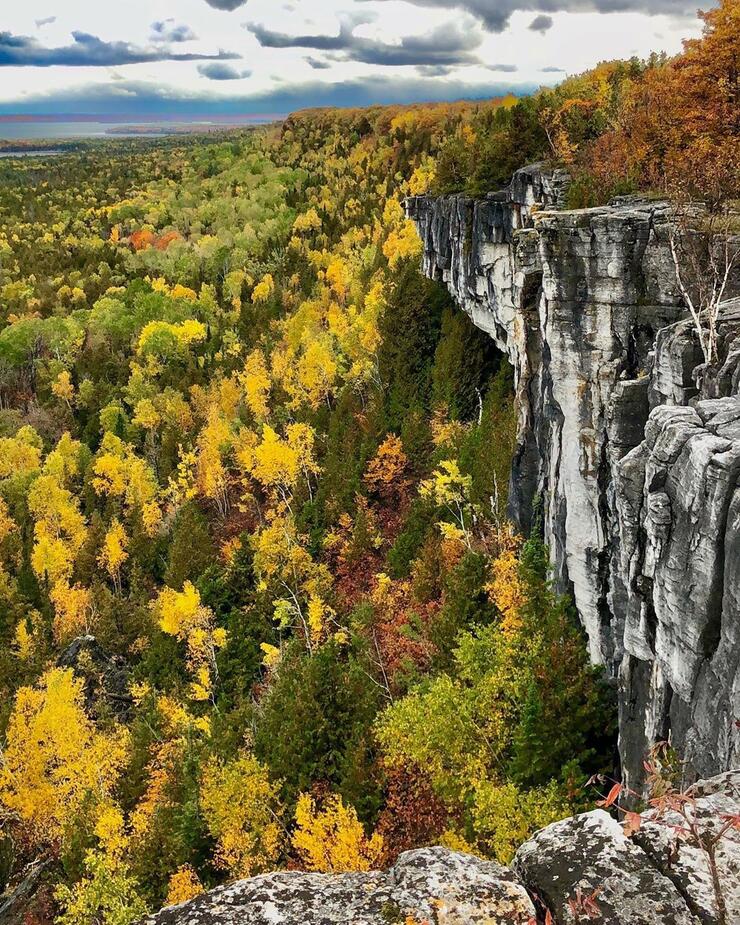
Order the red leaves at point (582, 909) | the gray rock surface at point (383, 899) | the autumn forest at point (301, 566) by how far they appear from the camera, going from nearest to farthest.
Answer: the red leaves at point (582, 909), the gray rock surface at point (383, 899), the autumn forest at point (301, 566)

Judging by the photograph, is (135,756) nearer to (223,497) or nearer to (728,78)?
(223,497)

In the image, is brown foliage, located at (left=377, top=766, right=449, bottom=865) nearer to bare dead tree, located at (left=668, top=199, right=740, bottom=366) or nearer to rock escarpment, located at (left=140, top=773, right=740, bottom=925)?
bare dead tree, located at (left=668, top=199, right=740, bottom=366)

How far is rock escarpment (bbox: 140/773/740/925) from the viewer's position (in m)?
4.64

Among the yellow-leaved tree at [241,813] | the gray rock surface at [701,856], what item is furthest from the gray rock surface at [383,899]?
the yellow-leaved tree at [241,813]

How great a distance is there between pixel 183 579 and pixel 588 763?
33795 millimetres

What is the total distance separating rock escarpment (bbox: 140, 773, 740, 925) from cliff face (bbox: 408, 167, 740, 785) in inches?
256

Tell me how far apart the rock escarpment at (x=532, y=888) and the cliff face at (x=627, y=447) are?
651 centimetres

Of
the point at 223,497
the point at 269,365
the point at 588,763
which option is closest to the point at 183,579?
the point at 223,497

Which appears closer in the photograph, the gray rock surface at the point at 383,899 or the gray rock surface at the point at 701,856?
the gray rock surface at the point at 701,856

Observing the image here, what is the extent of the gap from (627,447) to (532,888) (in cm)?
1613

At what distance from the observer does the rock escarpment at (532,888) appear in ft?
15.2

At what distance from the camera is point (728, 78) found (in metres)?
25.1

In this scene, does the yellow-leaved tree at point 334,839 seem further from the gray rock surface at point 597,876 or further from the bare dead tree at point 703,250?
the gray rock surface at point 597,876

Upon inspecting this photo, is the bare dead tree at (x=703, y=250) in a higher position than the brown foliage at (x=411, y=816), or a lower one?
higher
